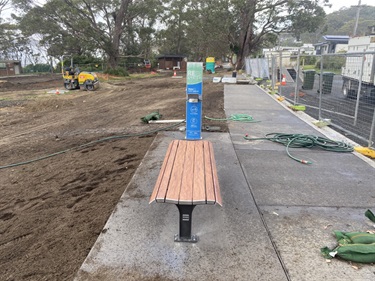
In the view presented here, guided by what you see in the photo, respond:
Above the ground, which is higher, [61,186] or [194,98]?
[194,98]

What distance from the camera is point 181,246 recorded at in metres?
2.78

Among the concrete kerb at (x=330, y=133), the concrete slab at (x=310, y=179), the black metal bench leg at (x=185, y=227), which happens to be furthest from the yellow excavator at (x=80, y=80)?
the black metal bench leg at (x=185, y=227)

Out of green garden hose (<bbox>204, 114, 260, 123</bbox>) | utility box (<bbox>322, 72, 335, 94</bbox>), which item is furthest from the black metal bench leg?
utility box (<bbox>322, 72, 335, 94</bbox>)

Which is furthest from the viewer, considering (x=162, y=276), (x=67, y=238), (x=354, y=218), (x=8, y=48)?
(x=8, y=48)

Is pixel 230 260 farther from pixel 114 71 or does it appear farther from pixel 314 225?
pixel 114 71

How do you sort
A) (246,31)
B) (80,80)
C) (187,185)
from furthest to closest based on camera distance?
(246,31) < (80,80) < (187,185)

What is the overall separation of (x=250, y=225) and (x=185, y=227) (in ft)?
2.47

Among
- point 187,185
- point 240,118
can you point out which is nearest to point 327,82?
point 240,118

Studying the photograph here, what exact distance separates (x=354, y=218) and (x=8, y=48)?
73.3 meters

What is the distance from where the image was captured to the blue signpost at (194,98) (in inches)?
229

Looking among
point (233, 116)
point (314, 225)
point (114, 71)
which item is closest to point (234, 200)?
point (314, 225)

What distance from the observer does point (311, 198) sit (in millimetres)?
3725

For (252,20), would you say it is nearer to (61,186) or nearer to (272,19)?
(272,19)

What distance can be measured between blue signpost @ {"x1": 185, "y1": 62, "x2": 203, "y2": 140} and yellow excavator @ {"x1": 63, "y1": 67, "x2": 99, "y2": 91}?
1496 centimetres
